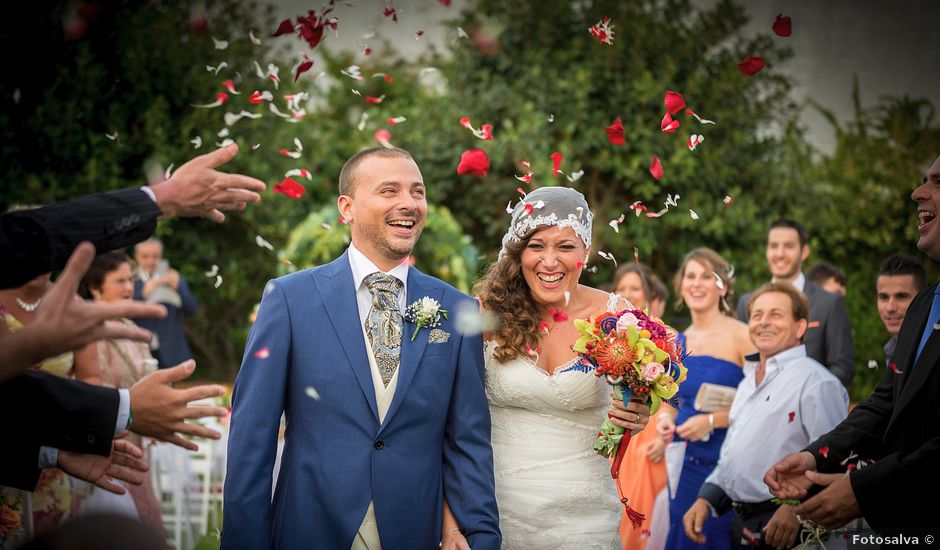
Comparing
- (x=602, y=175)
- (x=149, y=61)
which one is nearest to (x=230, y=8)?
(x=149, y=61)

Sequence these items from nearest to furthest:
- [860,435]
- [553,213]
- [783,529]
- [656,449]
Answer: [860,435], [783,529], [553,213], [656,449]

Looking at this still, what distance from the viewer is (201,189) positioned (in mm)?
3049

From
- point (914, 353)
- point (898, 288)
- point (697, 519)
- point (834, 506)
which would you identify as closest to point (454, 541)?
point (834, 506)

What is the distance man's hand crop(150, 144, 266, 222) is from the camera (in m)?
3.01

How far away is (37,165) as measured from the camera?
1114 centimetres

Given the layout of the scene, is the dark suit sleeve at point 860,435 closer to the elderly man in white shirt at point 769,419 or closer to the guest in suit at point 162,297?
the elderly man in white shirt at point 769,419

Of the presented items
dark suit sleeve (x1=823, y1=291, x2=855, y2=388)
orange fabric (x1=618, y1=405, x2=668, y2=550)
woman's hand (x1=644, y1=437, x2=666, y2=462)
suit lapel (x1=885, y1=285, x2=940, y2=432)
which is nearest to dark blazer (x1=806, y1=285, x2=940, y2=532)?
suit lapel (x1=885, y1=285, x2=940, y2=432)

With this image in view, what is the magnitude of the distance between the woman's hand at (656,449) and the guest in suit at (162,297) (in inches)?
185

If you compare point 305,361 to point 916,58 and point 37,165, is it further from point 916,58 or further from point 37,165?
point 916,58

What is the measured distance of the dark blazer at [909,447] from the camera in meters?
3.46

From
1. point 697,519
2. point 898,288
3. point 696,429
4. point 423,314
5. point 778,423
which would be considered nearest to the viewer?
point 423,314

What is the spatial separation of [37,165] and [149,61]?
203 centimetres

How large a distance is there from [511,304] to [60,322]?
2.59 metres

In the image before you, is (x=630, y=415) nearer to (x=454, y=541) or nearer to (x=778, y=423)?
(x=454, y=541)
